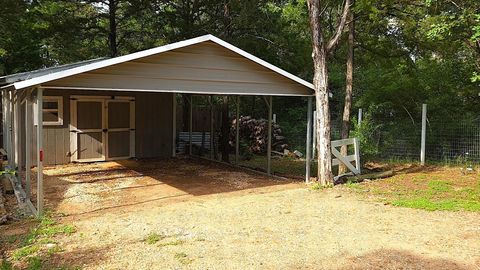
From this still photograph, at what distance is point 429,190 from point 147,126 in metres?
8.22

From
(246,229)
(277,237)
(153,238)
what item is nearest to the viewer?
(153,238)

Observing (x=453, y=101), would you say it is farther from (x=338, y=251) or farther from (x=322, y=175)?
(x=338, y=251)

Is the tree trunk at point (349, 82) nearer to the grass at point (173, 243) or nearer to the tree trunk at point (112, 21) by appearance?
the grass at point (173, 243)

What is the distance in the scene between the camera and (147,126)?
12844 millimetres

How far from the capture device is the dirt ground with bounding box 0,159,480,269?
450 cm

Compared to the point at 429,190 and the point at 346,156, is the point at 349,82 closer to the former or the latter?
the point at 346,156

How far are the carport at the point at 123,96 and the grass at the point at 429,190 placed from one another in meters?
1.80

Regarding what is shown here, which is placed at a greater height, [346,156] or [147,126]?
[147,126]

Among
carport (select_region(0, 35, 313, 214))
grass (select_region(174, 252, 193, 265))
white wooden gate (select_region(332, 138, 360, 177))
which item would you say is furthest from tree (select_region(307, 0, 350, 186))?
grass (select_region(174, 252, 193, 265))

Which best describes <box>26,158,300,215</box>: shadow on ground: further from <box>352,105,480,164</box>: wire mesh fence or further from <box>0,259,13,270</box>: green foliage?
<box>352,105,480,164</box>: wire mesh fence

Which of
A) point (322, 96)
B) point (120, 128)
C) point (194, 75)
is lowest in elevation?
point (120, 128)

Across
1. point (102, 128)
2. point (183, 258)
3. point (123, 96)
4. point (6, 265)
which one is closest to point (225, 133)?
point (123, 96)

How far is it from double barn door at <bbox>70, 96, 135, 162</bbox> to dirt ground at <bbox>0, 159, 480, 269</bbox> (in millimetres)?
2529

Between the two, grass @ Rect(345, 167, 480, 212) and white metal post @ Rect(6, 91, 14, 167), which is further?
white metal post @ Rect(6, 91, 14, 167)
